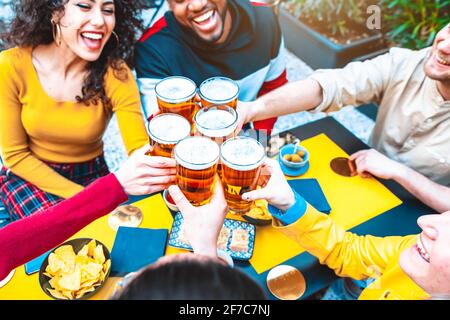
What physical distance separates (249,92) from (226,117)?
3.54 feet

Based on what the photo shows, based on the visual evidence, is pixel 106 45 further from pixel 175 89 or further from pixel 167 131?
pixel 167 131

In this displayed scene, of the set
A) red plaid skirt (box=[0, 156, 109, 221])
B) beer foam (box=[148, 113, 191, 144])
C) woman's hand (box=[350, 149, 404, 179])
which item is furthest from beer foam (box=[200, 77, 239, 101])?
red plaid skirt (box=[0, 156, 109, 221])

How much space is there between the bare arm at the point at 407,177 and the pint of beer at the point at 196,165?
816mm

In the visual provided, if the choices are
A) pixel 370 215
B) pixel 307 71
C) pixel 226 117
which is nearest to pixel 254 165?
pixel 226 117

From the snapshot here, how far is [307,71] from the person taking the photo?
4.09m

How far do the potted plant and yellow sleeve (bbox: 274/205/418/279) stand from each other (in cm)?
272

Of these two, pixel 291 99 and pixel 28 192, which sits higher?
pixel 291 99

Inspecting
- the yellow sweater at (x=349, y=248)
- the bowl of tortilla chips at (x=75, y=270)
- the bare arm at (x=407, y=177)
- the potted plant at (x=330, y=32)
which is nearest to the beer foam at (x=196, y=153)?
the yellow sweater at (x=349, y=248)

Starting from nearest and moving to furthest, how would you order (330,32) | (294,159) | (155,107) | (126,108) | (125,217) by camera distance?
(125,217) → (155,107) → (294,159) → (126,108) → (330,32)

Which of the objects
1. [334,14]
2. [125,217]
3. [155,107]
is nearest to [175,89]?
[155,107]

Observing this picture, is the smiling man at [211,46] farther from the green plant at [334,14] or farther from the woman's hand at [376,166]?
the green plant at [334,14]

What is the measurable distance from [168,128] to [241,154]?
0.27m

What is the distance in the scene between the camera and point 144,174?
1.47 meters
